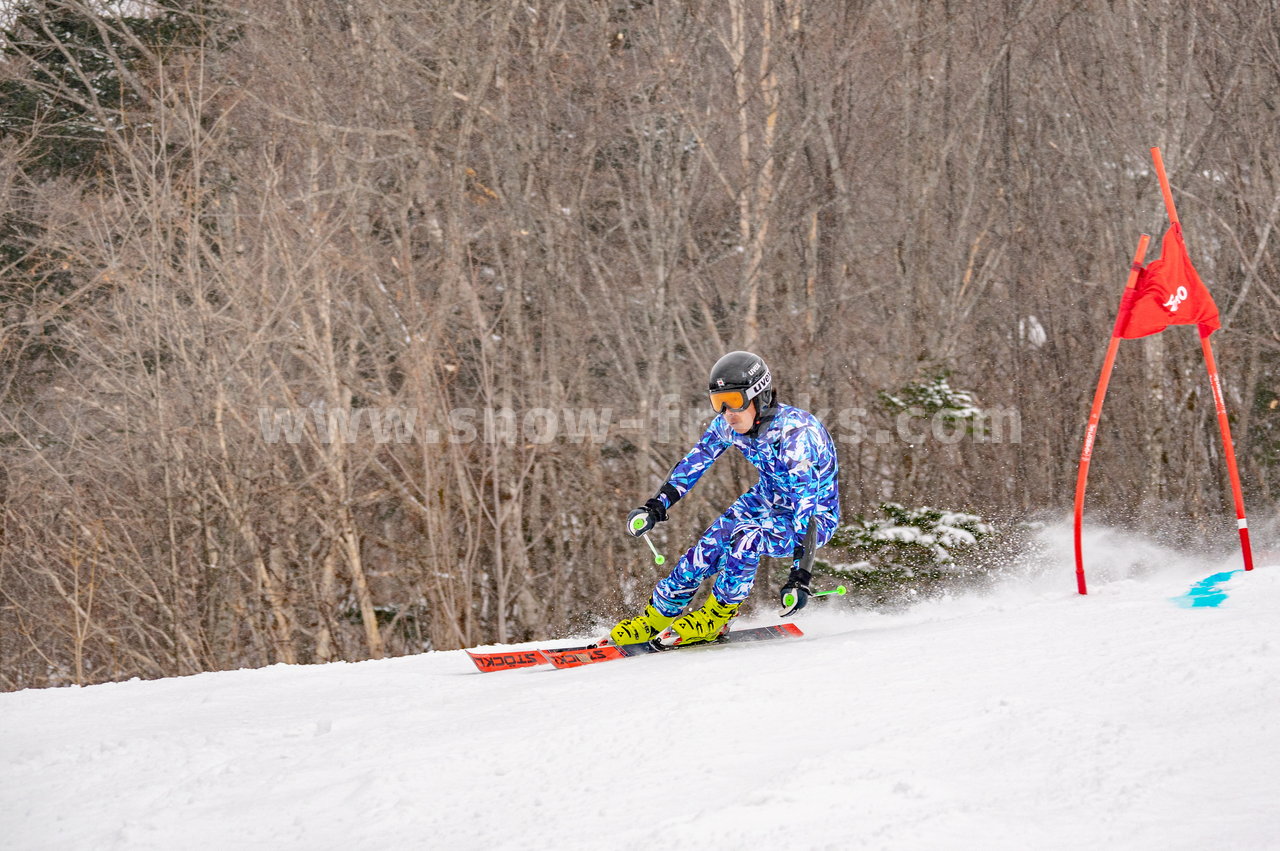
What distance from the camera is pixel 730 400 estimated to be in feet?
16.3

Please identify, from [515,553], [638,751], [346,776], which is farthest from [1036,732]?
[515,553]

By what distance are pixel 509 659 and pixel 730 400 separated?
1687 mm

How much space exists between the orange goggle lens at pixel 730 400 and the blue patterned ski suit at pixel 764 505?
0.17 metres

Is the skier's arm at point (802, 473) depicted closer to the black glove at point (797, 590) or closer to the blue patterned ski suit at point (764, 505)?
the blue patterned ski suit at point (764, 505)

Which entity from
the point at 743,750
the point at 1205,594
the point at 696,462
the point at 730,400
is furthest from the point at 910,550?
the point at 743,750

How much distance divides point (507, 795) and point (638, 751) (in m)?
0.44

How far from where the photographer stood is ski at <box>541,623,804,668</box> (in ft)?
16.8

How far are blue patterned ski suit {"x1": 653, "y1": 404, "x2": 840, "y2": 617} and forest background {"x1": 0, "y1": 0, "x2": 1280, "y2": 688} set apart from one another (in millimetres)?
3991

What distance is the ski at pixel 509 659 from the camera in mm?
5066

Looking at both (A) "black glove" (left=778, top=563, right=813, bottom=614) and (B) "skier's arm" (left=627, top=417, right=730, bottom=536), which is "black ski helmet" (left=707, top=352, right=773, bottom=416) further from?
(A) "black glove" (left=778, top=563, right=813, bottom=614)

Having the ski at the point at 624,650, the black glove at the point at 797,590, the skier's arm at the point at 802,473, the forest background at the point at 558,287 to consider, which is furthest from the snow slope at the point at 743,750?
the forest background at the point at 558,287

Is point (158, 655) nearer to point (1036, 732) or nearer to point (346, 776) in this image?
point (346, 776)

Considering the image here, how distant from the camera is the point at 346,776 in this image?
11.0 feet

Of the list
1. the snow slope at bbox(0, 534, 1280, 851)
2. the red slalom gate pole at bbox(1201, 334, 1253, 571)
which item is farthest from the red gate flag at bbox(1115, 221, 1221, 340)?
the snow slope at bbox(0, 534, 1280, 851)
